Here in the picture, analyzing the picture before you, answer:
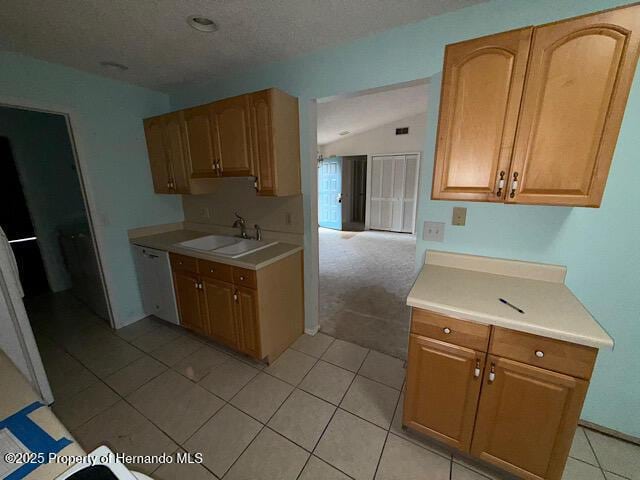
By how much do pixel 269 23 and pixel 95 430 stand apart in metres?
2.70

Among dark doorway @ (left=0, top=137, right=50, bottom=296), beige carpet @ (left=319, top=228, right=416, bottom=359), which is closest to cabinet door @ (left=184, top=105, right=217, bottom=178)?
beige carpet @ (left=319, top=228, right=416, bottom=359)

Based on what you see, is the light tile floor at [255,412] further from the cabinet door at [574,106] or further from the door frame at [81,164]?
the cabinet door at [574,106]

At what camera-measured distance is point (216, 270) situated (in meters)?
2.00

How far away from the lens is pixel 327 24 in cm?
154

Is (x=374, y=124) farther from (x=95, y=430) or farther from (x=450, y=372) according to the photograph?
(x=95, y=430)

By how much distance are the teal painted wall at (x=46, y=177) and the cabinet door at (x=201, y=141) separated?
5.36ft

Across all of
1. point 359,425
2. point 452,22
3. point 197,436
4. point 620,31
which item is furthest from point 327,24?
point 197,436

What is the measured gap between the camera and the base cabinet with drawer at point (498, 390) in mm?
1017

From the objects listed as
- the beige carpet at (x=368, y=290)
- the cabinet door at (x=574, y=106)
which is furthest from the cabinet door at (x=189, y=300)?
the cabinet door at (x=574, y=106)

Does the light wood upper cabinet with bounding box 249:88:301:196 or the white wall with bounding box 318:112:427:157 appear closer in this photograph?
the light wood upper cabinet with bounding box 249:88:301:196

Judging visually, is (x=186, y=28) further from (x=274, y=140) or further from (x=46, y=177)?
(x=46, y=177)

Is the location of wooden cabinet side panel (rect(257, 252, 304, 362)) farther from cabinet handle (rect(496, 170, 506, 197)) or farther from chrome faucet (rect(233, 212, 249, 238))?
cabinet handle (rect(496, 170, 506, 197))

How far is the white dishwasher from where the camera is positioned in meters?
2.36

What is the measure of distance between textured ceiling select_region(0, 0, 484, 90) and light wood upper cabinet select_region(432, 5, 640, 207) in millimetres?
547
